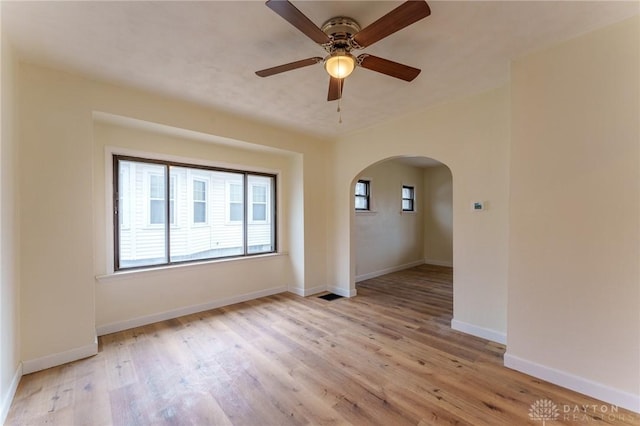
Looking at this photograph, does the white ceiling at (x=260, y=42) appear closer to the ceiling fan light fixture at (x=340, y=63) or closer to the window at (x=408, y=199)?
the ceiling fan light fixture at (x=340, y=63)

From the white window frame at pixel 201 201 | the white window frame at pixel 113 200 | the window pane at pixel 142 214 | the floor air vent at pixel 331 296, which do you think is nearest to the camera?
the white window frame at pixel 113 200

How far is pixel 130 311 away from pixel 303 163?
10.3 feet

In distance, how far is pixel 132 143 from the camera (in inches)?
129

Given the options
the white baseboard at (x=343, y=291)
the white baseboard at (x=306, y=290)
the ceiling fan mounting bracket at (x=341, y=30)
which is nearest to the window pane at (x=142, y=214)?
the white baseboard at (x=306, y=290)

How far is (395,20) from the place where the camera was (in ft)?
5.00

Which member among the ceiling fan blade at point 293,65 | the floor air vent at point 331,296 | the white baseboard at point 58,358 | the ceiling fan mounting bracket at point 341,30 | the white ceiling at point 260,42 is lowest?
the floor air vent at point 331,296

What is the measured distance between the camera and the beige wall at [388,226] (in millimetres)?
5828

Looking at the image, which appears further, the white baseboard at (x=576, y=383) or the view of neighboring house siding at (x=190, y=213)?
the view of neighboring house siding at (x=190, y=213)

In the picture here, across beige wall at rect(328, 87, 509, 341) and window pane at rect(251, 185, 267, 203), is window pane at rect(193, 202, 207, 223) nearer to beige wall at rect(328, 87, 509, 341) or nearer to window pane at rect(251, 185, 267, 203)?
window pane at rect(251, 185, 267, 203)

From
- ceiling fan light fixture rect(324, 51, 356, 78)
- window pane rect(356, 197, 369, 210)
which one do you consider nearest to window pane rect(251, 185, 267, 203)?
window pane rect(356, 197, 369, 210)

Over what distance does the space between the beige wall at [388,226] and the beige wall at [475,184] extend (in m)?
2.01

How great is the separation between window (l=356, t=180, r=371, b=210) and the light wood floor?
2.92 m

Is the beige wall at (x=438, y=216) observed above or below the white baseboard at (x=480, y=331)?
above

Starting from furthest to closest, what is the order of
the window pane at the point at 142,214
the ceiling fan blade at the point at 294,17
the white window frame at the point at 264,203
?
the white window frame at the point at 264,203 < the window pane at the point at 142,214 < the ceiling fan blade at the point at 294,17
